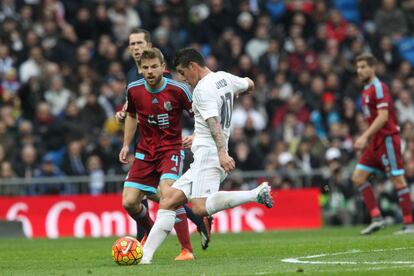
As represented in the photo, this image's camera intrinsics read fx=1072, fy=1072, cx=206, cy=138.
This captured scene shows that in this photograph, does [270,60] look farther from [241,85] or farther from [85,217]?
[241,85]

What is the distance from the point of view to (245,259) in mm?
11641

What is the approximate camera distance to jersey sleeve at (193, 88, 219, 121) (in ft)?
36.6

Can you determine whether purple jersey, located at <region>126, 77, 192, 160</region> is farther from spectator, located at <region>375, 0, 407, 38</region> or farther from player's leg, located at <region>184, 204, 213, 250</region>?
spectator, located at <region>375, 0, 407, 38</region>

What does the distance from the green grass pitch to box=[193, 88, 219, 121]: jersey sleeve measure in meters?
1.55

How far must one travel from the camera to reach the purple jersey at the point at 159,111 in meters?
12.1

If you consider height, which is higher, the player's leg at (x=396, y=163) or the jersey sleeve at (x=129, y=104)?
the jersey sleeve at (x=129, y=104)

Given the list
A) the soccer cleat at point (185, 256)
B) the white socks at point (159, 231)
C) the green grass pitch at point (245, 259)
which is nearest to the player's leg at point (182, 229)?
the soccer cleat at point (185, 256)

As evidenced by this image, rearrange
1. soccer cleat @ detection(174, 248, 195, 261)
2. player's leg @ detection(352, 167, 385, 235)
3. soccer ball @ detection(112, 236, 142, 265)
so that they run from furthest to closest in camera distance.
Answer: player's leg @ detection(352, 167, 385, 235)
soccer cleat @ detection(174, 248, 195, 261)
soccer ball @ detection(112, 236, 142, 265)

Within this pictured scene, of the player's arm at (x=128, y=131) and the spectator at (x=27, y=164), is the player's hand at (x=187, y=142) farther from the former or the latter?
the spectator at (x=27, y=164)

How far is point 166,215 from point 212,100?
129cm

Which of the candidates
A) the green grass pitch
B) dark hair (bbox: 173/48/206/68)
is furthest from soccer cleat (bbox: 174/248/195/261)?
dark hair (bbox: 173/48/206/68)

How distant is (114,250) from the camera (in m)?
11.1

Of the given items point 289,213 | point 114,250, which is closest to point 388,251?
point 114,250

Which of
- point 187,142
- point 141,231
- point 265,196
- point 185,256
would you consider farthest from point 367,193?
point 265,196
